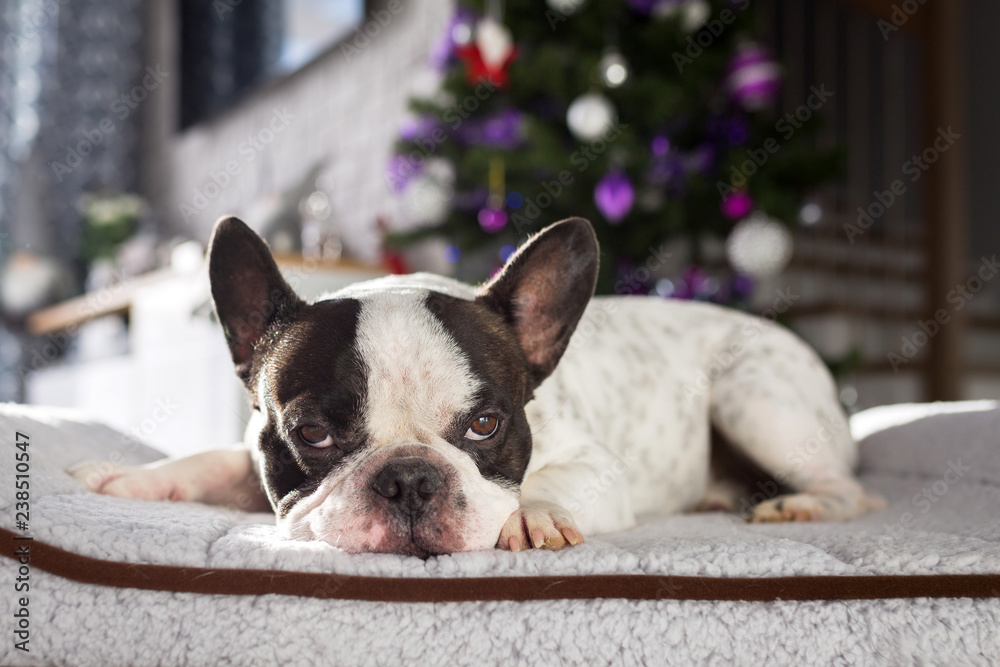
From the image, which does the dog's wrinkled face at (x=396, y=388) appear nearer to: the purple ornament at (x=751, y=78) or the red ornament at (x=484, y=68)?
the red ornament at (x=484, y=68)

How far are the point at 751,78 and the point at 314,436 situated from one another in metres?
2.71

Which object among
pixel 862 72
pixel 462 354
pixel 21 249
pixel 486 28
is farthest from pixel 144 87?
pixel 462 354

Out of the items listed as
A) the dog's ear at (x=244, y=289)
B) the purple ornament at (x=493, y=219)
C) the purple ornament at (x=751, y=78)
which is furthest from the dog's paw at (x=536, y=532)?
the purple ornament at (x=751, y=78)

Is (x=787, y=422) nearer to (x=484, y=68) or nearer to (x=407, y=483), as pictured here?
(x=407, y=483)

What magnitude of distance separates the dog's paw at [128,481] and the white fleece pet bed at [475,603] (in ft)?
1.18

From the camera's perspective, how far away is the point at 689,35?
3443mm

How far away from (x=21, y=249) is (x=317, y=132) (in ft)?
10.8

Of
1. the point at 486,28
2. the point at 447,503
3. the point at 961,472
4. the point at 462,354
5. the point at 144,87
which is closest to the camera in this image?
the point at 447,503

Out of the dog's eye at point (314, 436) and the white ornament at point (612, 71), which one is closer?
the dog's eye at point (314, 436)

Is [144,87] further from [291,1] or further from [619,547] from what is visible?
[619,547]

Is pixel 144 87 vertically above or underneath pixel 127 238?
above

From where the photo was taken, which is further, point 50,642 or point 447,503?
point 447,503

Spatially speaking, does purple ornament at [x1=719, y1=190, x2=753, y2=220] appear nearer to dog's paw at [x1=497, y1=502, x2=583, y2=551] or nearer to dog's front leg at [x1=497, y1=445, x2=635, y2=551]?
dog's front leg at [x1=497, y1=445, x2=635, y2=551]

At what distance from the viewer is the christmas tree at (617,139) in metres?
3.21
